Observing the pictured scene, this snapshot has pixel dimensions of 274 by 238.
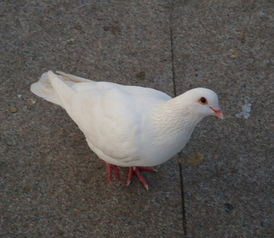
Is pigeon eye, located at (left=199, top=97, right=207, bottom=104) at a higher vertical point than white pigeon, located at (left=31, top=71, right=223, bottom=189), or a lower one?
higher

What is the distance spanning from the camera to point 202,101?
2.84m

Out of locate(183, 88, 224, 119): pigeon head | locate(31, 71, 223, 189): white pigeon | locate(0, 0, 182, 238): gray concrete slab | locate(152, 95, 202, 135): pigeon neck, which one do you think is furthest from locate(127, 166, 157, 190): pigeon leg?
locate(183, 88, 224, 119): pigeon head

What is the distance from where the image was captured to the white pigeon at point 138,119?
Answer: 289 cm

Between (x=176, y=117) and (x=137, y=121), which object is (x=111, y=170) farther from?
(x=176, y=117)

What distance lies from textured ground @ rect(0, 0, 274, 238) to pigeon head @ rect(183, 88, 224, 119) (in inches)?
37.5

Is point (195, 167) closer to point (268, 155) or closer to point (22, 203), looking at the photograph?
point (268, 155)

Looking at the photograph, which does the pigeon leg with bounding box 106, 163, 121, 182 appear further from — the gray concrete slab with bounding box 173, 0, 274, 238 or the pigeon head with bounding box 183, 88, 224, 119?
the pigeon head with bounding box 183, 88, 224, 119

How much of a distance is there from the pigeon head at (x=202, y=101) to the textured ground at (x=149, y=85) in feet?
3.12

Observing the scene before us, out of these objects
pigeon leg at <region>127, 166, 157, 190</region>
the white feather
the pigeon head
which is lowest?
pigeon leg at <region>127, 166, 157, 190</region>

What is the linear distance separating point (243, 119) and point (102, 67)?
1.55m

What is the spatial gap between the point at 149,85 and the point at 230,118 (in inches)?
35.1

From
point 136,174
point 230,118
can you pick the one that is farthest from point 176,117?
point 230,118

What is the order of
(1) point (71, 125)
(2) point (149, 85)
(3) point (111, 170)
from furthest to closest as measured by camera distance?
1. (2) point (149, 85)
2. (1) point (71, 125)
3. (3) point (111, 170)

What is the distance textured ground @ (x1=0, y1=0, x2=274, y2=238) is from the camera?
3377mm
